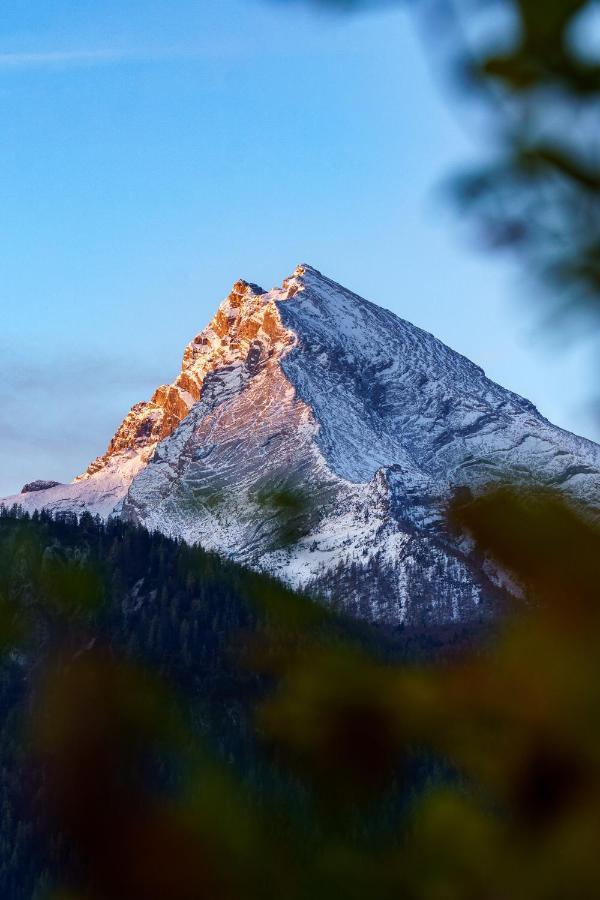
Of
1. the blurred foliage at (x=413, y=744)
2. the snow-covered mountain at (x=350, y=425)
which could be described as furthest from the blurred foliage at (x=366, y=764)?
the snow-covered mountain at (x=350, y=425)

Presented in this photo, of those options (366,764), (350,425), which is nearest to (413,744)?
(366,764)


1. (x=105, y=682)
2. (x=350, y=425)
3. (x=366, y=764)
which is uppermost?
(x=350, y=425)

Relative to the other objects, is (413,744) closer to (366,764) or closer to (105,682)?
(366,764)

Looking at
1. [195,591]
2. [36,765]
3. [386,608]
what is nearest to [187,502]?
[36,765]

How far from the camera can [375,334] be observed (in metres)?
189

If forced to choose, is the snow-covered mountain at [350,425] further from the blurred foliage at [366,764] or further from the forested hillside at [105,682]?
the blurred foliage at [366,764]

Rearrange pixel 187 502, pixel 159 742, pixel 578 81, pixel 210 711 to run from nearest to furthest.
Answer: pixel 578 81, pixel 159 742, pixel 210 711, pixel 187 502

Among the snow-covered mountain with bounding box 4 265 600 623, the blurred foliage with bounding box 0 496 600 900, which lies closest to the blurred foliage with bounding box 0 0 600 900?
the blurred foliage with bounding box 0 496 600 900

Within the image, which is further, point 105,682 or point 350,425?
point 350,425

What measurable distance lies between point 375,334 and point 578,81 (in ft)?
613

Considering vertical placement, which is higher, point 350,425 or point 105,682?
point 350,425

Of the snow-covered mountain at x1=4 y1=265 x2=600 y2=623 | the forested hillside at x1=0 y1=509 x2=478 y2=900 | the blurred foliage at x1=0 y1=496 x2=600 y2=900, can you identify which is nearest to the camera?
the blurred foliage at x1=0 y1=496 x2=600 y2=900

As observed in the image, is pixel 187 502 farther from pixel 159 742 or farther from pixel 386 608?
pixel 386 608

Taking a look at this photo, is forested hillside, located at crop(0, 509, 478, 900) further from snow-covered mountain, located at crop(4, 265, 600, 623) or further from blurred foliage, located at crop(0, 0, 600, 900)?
Result: snow-covered mountain, located at crop(4, 265, 600, 623)
